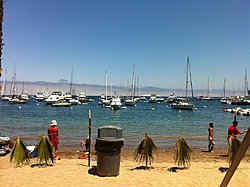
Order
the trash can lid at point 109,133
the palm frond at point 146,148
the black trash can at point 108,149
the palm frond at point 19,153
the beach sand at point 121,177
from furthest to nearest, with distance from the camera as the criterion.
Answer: the palm frond at point 146,148 → the palm frond at point 19,153 → the trash can lid at point 109,133 → the black trash can at point 108,149 → the beach sand at point 121,177

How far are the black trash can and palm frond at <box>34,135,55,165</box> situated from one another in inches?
79.3

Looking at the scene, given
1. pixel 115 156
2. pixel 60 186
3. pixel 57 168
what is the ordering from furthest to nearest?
pixel 57 168 < pixel 115 156 < pixel 60 186

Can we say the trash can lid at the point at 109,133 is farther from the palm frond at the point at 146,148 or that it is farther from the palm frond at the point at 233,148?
the palm frond at the point at 233,148

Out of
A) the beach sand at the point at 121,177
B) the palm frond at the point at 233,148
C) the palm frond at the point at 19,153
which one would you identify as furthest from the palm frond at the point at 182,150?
the palm frond at the point at 19,153

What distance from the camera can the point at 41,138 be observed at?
8.27 meters

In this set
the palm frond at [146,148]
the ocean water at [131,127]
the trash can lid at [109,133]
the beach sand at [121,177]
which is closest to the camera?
the beach sand at [121,177]

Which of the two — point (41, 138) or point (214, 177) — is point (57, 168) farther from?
point (214, 177)

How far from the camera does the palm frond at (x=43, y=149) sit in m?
8.24

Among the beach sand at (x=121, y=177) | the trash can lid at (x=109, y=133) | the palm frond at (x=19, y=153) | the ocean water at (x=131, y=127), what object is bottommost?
the ocean water at (x=131, y=127)

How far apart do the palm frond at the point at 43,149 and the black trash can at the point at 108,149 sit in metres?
2.01

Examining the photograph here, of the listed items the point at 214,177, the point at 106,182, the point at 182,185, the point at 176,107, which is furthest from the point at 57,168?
the point at 176,107

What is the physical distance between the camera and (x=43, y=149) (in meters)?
8.29

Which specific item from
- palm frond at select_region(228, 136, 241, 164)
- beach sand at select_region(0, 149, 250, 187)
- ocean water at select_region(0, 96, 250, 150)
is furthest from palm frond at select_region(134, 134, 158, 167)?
palm frond at select_region(228, 136, 241, 164)

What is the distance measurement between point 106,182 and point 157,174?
1792 millimetres
